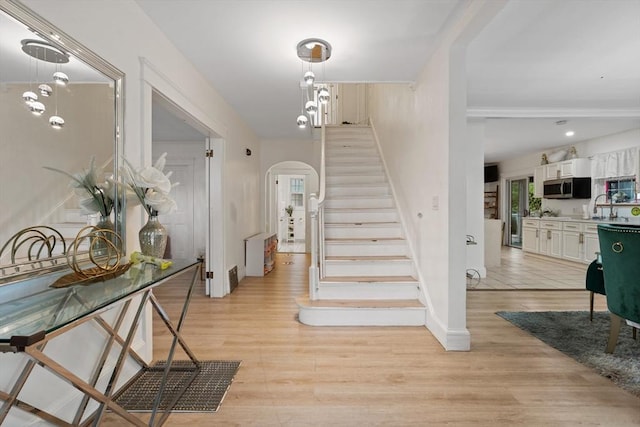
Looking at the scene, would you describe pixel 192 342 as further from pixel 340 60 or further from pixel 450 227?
pixel 340 60

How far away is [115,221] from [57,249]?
38 centimetres

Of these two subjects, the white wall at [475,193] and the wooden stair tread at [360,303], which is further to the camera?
the white wall at [475,193]

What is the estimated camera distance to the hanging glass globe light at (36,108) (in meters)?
1.29

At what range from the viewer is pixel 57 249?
4.70ft

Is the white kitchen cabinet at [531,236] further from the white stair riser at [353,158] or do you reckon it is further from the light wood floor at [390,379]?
the light wood floor at [390,379]

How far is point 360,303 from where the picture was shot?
3055mm

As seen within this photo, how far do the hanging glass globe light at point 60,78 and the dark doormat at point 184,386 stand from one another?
1747 mm

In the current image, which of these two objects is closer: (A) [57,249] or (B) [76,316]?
(B) [76,316]

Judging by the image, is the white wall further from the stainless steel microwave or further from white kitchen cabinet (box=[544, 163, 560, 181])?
white kitchen cabinet (box=[544, 163, 560, 181])

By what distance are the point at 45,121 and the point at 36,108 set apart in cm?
6

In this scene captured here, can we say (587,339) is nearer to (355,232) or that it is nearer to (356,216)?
(355,232)

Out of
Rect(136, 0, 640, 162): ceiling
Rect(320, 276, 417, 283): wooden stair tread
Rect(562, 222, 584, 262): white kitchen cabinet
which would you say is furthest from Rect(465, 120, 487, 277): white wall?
Rect(562, 222, 584, 262): white kitchen cabinet

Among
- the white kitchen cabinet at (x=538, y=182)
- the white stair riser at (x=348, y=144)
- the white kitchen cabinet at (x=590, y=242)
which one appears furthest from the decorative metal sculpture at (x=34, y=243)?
the white kitchen cabinet at (x=538, y=182)

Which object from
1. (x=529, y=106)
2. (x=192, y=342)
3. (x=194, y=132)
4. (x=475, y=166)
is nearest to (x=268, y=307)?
(x=192, y=342)
